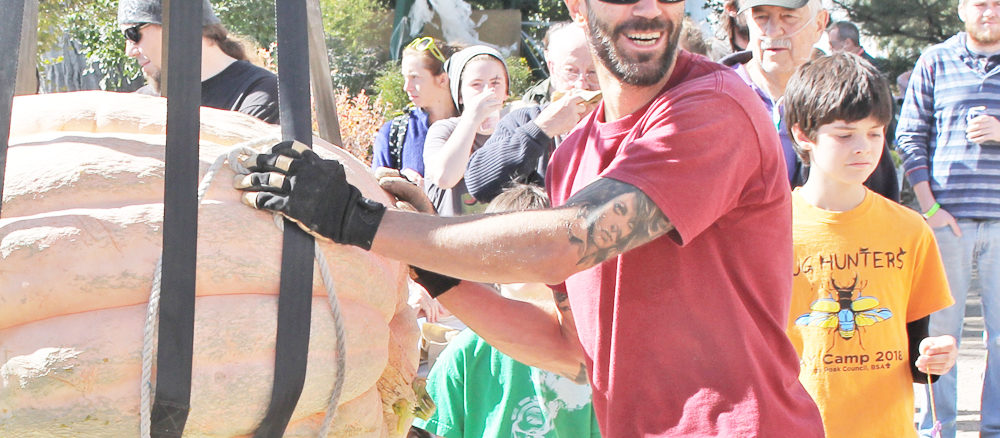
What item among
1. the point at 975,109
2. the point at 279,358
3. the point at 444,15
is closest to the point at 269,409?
the point at 279,358

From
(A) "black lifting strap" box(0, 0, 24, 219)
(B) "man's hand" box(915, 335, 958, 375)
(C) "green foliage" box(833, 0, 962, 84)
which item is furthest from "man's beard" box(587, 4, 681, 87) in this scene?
(C) "green foliage" box(833, 0, 962, 84)

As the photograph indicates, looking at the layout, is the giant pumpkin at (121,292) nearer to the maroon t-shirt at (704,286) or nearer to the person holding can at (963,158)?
the maroon t-shirt at (704,286)

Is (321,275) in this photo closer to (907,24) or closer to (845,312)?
(845,312)

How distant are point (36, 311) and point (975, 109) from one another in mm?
4818

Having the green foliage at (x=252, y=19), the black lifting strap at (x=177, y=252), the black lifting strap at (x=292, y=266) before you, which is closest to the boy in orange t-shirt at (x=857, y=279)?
the black lifting strap at (x=292, y=266)

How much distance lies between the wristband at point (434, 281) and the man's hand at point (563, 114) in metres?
1.73

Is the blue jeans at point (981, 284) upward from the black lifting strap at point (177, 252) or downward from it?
downward

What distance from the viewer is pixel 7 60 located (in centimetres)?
188

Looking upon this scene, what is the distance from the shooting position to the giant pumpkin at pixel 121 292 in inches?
73.2

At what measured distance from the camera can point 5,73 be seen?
187 centimetres

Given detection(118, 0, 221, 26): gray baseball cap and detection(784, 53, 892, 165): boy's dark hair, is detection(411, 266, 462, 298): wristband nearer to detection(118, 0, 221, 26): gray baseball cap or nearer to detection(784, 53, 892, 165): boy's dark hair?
detection(784, 53, 892, 165): boy's dark hair

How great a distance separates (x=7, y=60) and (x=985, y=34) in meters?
4.91

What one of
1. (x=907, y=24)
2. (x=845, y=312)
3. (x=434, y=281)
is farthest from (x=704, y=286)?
(x=907, y=24)

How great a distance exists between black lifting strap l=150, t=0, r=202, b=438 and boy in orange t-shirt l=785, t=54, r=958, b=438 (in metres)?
2.29
